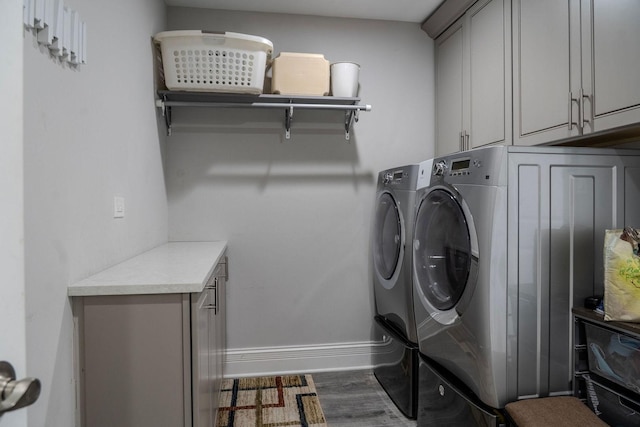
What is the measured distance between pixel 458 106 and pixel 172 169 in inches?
77.1

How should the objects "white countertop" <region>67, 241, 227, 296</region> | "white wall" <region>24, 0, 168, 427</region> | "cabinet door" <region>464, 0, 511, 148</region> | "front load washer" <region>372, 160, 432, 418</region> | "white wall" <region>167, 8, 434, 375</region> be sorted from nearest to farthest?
1. "white wall" <region>24, 0, 168, 427</region>
2. "white countertop" <region>67, 241, 227, 296</region>
3. "cabinet door" <region>464, 0, 511, 148</region>
4. "front load washer" <region>372, 160, 432, 418</region>
5. "white wall" <region>167, 8, 434, 375</region>

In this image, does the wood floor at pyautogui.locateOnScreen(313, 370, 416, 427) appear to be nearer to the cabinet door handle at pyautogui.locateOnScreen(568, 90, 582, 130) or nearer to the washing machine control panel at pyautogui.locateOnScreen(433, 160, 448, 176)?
the washing machine control panel at pyautogui.locateOnScreen(433, 160, 448, 176)

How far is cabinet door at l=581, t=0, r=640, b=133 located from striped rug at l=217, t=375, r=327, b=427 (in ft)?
6.47

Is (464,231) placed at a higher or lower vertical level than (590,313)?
higher

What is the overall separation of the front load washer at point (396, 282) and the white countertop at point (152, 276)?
41.8 inches

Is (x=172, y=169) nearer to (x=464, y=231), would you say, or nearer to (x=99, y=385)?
(x=99, y=385)

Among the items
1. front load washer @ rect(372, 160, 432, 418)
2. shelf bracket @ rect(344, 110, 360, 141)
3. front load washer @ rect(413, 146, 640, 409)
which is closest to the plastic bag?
front load washer @ rect(413, 146, 640, 409)

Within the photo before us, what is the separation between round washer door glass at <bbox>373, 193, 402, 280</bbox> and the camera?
7.75 feet

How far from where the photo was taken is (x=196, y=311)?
1.29 meters

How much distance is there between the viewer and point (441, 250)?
1825 mm

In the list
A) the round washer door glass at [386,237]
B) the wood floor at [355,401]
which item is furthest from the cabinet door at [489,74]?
the wood floor at [355,401]

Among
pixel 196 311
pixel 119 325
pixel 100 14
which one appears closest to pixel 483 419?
pixel 196 311

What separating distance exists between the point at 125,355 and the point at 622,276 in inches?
67.5

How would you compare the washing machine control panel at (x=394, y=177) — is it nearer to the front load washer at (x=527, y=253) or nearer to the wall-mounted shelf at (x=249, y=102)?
the wall-mounted shelf at (x=249, y=102)
